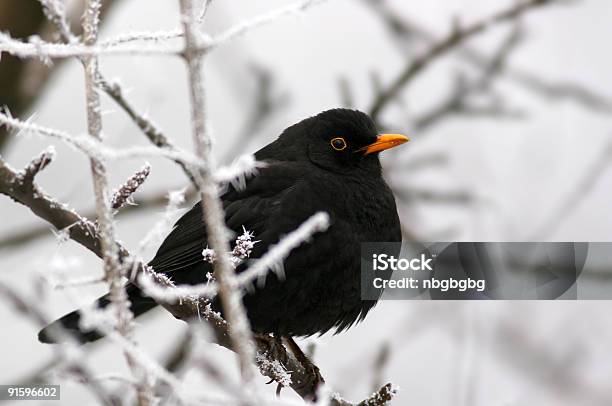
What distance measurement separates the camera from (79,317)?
204 inches

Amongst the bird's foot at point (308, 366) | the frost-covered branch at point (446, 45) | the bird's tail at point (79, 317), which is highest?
the frost-covered branch at point (446, 45)

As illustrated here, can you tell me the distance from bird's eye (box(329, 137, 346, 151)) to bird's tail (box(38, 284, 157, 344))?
1387 mm

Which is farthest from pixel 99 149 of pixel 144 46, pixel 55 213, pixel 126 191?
pixel 55 213

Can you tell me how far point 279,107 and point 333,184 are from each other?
1.33 m

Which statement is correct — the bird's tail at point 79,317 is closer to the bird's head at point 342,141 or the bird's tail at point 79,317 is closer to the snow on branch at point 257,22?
the bird's head at point 342,141

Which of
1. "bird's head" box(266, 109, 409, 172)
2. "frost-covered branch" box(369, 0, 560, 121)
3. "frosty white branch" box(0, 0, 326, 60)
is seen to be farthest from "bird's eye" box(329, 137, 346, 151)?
"frosty white branch" box(0, 0, 326, 60)

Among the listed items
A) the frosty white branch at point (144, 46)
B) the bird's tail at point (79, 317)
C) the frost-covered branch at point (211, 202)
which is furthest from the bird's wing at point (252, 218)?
the frost-covered branch at point (211, 202)

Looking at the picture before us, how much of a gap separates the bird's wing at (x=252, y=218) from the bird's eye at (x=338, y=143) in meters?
0.36

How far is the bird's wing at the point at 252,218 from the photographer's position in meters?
Result: 4.85

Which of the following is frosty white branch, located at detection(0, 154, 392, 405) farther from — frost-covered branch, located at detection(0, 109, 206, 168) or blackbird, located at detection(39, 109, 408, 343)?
blackbird, located at detection(39, 109, 408, 343)

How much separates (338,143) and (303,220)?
0.84 meters

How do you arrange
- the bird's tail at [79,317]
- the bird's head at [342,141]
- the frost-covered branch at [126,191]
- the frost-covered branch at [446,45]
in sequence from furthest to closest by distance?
the frost-covered branch at [446,45], the bird's head at [342,141], the bird's tail at [79,317], the frost-covered branch at [126,191]

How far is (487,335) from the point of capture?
5730 mm

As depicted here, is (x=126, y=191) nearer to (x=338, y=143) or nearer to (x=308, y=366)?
(x=308, y=366)
